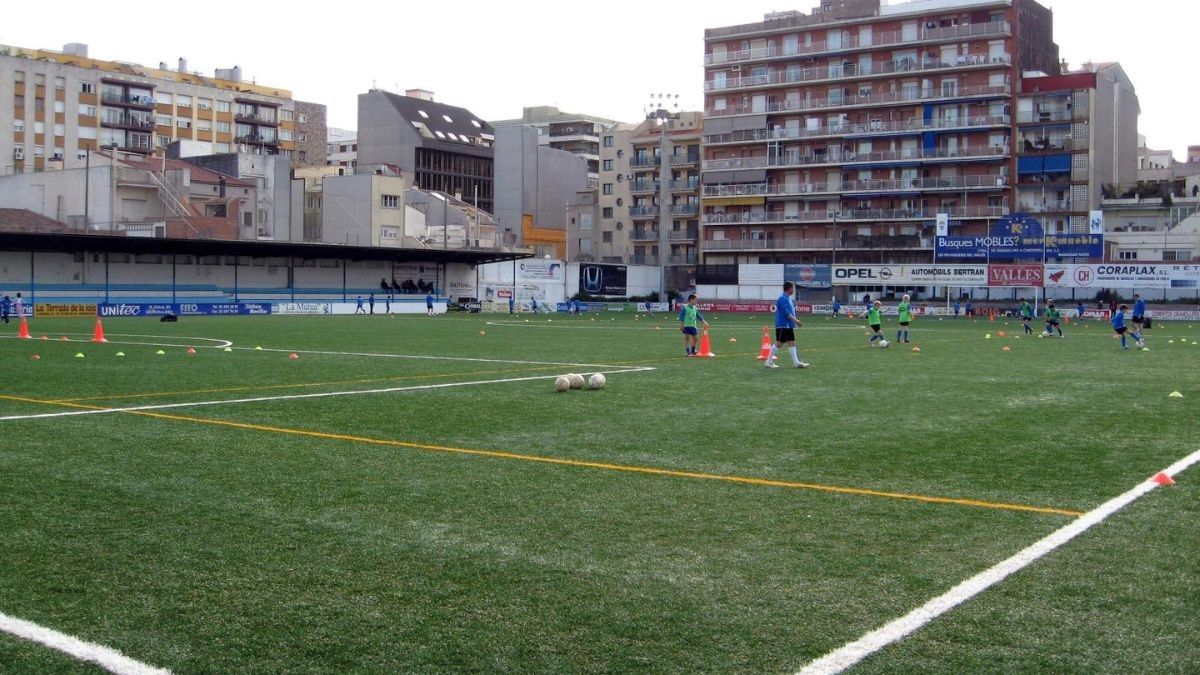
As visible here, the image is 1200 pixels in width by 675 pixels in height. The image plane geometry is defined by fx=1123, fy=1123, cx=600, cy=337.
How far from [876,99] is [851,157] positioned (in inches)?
207

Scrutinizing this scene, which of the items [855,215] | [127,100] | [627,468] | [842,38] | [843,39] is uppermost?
[842,38]

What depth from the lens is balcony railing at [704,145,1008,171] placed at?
92.4 meters

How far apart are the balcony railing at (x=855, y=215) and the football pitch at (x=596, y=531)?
A: 78.5m

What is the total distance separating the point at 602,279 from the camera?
91312mm

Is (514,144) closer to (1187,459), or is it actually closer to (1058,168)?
(1058,168)

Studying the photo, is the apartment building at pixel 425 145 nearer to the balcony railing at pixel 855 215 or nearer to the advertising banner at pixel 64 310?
the balcony railing at pixel 855 215

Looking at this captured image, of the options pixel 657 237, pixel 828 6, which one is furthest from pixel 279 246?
pixel 828 6

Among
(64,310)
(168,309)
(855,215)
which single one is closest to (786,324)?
(168,309)

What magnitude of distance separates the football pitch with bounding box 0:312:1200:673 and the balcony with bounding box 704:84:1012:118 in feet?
264

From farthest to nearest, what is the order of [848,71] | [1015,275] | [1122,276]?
[848,71]
[1015,275]
[1122,276]

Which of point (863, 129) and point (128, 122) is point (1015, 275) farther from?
point (128, 122)

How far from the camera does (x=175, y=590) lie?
630cm

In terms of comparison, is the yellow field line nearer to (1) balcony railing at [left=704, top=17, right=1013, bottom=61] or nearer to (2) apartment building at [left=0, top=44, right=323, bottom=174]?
(2) apartment building at [left=0, top=44, right=323, bottom=174]

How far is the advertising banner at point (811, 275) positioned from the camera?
8031 centimetres
